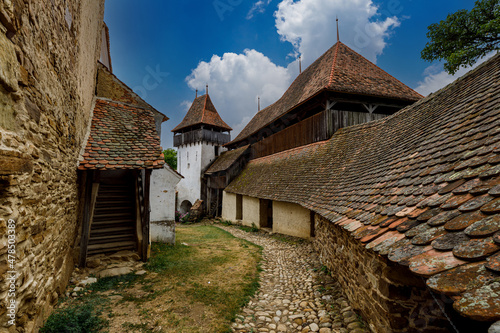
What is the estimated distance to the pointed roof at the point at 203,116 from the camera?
25.0 m

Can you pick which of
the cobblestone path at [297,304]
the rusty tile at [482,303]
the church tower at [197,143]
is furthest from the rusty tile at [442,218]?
the church tower at [197,143]

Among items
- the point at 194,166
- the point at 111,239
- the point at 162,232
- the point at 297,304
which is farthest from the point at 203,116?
the point at 297,304

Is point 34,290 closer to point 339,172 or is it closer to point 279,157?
point 339,172

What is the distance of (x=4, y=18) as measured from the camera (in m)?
1.73

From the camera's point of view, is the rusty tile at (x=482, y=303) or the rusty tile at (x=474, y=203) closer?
the rusty tile at (x=482, y=303)

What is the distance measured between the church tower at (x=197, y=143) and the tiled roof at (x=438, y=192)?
18.5 m

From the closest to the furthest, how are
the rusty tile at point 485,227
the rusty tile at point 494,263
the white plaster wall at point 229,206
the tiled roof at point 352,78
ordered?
the rusty tile at point 494,263 < the rusty tile at point 485,227 < the tiled roof at point 352,78 < the white plaster wall at point 229,206

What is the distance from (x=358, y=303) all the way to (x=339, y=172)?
4.66 m

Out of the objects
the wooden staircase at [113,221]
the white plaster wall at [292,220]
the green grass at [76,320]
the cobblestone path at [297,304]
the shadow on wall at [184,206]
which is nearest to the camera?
the green grass at [76,320]

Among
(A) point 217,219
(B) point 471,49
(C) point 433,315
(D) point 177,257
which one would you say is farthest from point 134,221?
(B) point 471,49

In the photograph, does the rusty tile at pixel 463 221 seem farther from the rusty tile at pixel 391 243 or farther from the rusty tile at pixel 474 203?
the rusty tile at pixel 391 243

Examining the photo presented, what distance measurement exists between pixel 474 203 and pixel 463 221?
0.87ft

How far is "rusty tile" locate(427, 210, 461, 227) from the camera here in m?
2.15

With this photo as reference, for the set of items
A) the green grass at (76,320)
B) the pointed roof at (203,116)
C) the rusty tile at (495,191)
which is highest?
the pointed roof at (203,116)
